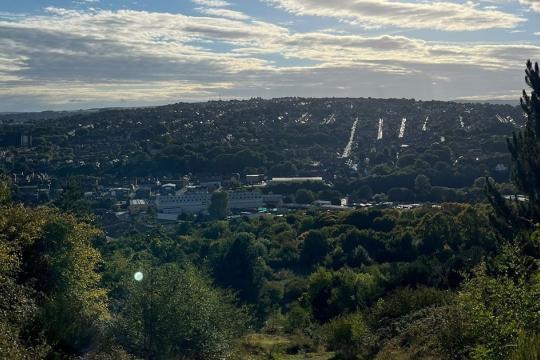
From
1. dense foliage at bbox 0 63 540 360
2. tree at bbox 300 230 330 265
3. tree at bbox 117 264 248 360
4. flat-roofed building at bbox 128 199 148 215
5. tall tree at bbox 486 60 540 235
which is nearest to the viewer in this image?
dense foliage at bbox 0 63 540 360

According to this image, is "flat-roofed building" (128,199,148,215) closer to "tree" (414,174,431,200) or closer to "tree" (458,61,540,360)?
"tree" (414,174,431,200)

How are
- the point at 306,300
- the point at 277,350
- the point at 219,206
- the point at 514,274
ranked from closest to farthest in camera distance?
the point at 514,274
the point at 277,350
the point at 306,300
the point at 219,206

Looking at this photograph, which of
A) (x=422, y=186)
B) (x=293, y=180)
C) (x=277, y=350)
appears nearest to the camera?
(x=277, y=350)

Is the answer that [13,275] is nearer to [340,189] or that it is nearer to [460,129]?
[340,189]

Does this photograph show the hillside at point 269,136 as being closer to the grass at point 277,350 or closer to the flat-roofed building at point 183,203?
the flat-roofed building at point 183,203

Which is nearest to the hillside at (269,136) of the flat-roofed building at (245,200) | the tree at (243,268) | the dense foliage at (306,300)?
the flat-roofed building at (245,200)

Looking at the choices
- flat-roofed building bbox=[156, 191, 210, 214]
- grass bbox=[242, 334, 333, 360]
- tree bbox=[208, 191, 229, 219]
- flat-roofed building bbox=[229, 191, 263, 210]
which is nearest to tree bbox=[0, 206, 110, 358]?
grass bbox=[242, 334, 333, 360]

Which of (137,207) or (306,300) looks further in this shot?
(137,207)

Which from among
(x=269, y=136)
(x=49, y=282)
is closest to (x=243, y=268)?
(x=49, y=282)

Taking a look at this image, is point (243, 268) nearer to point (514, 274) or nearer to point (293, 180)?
point (514, 274)
